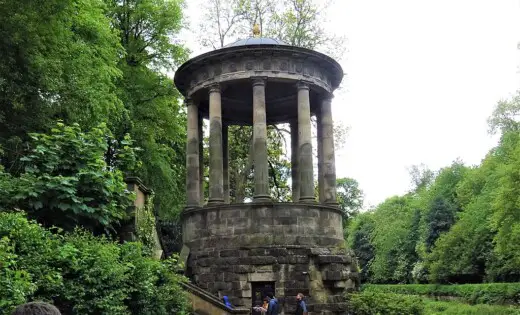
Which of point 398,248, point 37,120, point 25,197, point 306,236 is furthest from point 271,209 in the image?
point 398,248

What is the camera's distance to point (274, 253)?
18188 mm

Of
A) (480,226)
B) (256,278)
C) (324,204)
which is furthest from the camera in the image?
(480,226)

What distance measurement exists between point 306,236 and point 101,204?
9.31 m

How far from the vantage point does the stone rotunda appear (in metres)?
18.0

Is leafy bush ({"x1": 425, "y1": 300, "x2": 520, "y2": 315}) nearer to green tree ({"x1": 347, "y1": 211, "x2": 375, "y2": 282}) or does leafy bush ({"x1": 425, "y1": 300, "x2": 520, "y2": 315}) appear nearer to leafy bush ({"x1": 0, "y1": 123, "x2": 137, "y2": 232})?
leafy bush ({"x1": 0, "y1": 123, "x2": 137, "y2": 232})

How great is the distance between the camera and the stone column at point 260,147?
63.2ft

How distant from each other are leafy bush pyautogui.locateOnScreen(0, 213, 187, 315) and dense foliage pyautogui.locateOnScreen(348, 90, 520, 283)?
836 inches

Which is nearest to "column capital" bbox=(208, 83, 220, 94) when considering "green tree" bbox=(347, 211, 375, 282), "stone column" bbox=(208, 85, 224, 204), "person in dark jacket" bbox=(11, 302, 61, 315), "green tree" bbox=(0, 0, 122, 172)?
"stone column" bbox=(208, 85, 224, 204)

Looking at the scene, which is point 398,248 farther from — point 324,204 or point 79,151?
point 79,151

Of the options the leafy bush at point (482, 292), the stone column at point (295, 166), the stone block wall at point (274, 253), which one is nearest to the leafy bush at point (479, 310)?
the leafy bush at point (482, 292)

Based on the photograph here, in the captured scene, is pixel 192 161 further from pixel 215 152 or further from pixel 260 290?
pixel 260 290

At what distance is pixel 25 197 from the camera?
10.3 m

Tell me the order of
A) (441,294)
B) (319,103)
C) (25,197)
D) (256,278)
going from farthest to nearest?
1. (441,294)
2. (319,103)
3. (256,278)
4. (25,197)

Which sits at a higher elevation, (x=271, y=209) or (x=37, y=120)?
(x=37, y=120)
